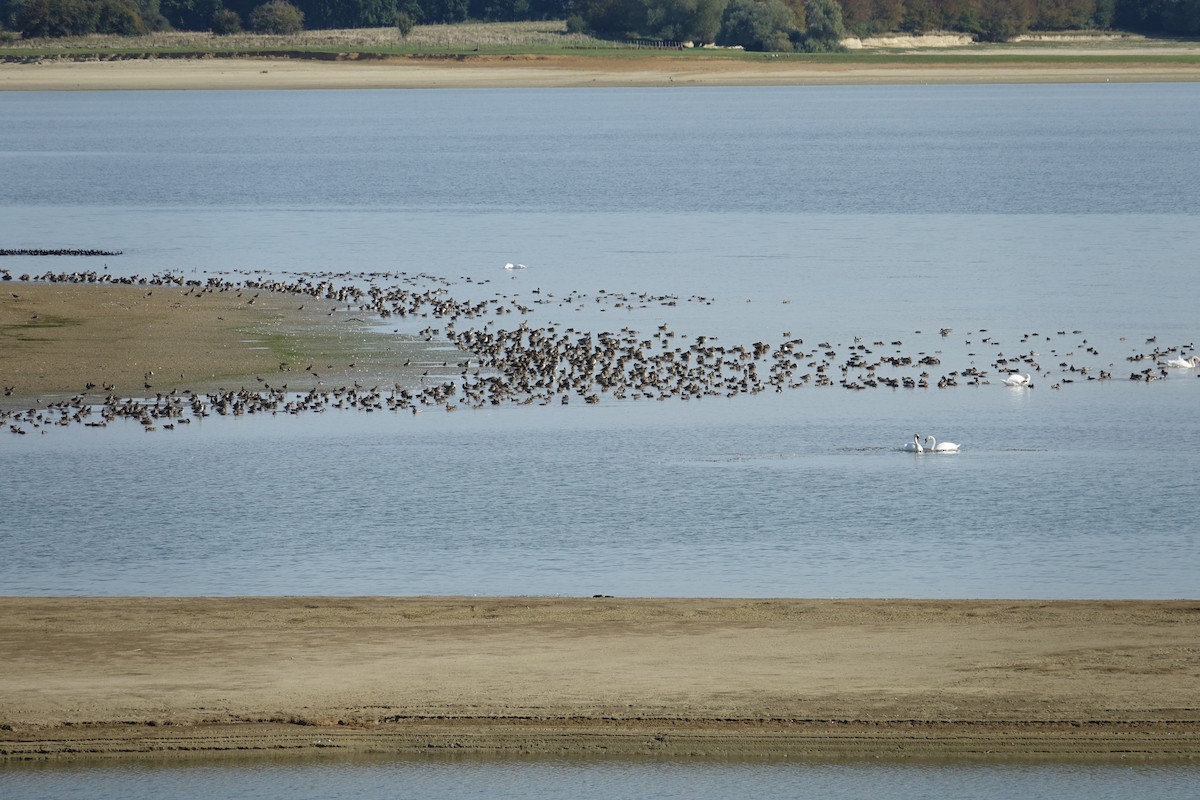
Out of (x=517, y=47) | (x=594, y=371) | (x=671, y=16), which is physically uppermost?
(x=594, y=371)

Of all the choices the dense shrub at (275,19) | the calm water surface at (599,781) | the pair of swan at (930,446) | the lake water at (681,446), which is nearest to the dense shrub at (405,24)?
the dense shrub at (275,19)

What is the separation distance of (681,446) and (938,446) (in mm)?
3245

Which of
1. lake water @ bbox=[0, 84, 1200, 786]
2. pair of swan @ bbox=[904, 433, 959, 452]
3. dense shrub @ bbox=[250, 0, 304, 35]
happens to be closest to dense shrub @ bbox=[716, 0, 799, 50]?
dense shrub @ bbox=[250, 0, 304, 35]

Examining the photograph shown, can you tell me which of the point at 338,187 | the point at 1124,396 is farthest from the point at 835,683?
the point at 338,187

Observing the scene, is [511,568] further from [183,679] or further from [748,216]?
[748,216]

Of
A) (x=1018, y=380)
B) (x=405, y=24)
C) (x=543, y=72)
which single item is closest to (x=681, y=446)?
(x=1018, y=380)

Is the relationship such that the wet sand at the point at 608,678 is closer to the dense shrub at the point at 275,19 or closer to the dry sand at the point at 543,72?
the dry sand at the point at 543,72

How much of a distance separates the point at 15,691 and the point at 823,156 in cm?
7594

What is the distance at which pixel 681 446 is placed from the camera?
24.2 meters

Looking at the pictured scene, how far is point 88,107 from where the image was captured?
5969 inches

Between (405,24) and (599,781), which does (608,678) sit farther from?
(405,24)

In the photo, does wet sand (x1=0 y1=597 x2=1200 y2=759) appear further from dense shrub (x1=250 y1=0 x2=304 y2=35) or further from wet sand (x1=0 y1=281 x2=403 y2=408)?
dense shrub (x1=250 y1=0 x2=304 y2=35)

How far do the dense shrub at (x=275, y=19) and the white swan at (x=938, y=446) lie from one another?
145 metres

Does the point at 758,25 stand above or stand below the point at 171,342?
below
